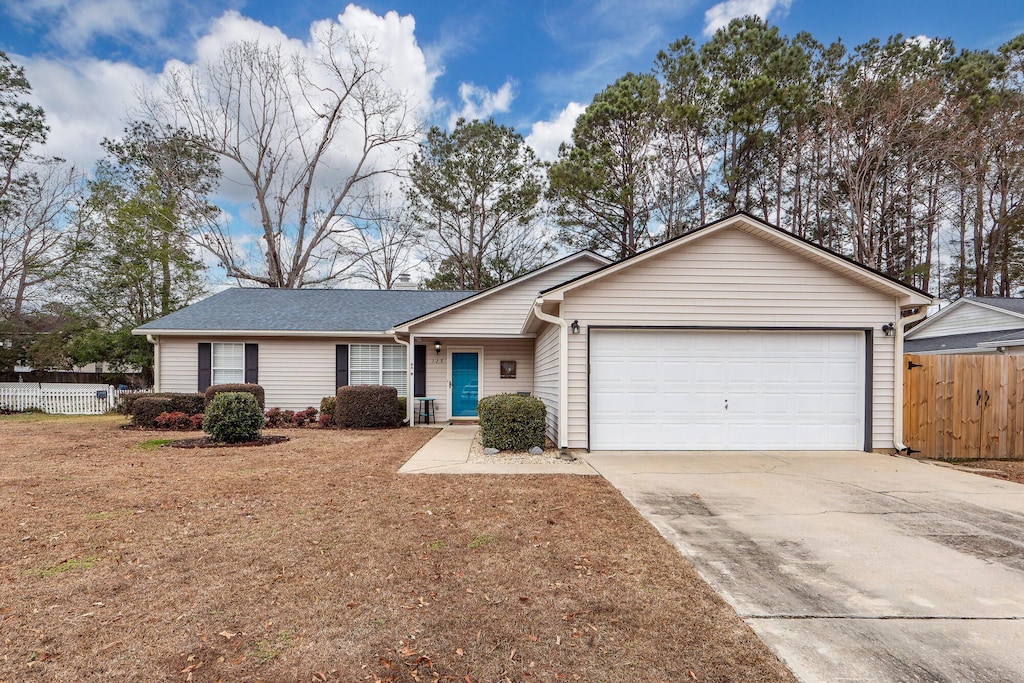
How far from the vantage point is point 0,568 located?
352 cm

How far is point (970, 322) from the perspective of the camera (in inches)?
663

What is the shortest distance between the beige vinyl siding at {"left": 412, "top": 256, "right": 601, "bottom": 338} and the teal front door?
116cm

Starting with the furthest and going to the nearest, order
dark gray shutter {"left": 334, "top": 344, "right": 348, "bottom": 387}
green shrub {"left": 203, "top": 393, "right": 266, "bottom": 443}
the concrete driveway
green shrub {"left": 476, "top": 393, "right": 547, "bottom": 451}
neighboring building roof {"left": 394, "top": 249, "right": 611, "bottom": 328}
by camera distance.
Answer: dark gray shutter {"left": 334, "top": 344, "right": 348, "bottom": 387}, neighboring building roof {"left": 394, "top": 249, "right": 611, "bottom": 328}, green shrub {"left": 203, "top": 393, "right": 266, "bottom": 443}, green shrub {"left": 476, "top": 393, "right": 547, "bottom": 451}, the concrete driveway

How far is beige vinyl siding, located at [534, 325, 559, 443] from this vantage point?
9.17 meters

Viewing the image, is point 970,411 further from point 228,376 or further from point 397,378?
point 228,376

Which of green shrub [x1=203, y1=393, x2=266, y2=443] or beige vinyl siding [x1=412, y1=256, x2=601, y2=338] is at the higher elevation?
beige vinyl siding [x1=412, y1=256, x2=601, y2=338]

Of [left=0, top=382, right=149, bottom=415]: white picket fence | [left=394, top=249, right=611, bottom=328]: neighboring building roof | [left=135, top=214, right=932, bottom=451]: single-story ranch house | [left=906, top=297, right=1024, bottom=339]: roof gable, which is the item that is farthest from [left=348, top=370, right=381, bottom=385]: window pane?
[left=906, top=297, right=1024, bottom=339]: roof gable

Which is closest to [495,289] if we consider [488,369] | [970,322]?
[488,369]

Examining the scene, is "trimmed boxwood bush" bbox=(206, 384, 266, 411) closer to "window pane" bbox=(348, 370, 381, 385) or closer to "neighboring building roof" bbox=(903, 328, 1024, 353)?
"window pane" bbox=(348, 370, 381, 385)

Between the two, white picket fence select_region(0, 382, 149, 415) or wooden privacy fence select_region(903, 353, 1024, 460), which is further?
white picket fence select_region(0, 382, 149, 415)

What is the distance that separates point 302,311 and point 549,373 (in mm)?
8911

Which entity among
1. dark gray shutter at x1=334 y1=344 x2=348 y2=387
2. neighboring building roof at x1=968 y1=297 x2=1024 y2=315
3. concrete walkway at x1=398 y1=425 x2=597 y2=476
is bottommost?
concrete walkway at x1=398 y1=425 x2=597 y2=476

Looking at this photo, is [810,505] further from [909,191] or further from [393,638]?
[909,191]

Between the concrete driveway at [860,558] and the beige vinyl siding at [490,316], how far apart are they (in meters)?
6.40
